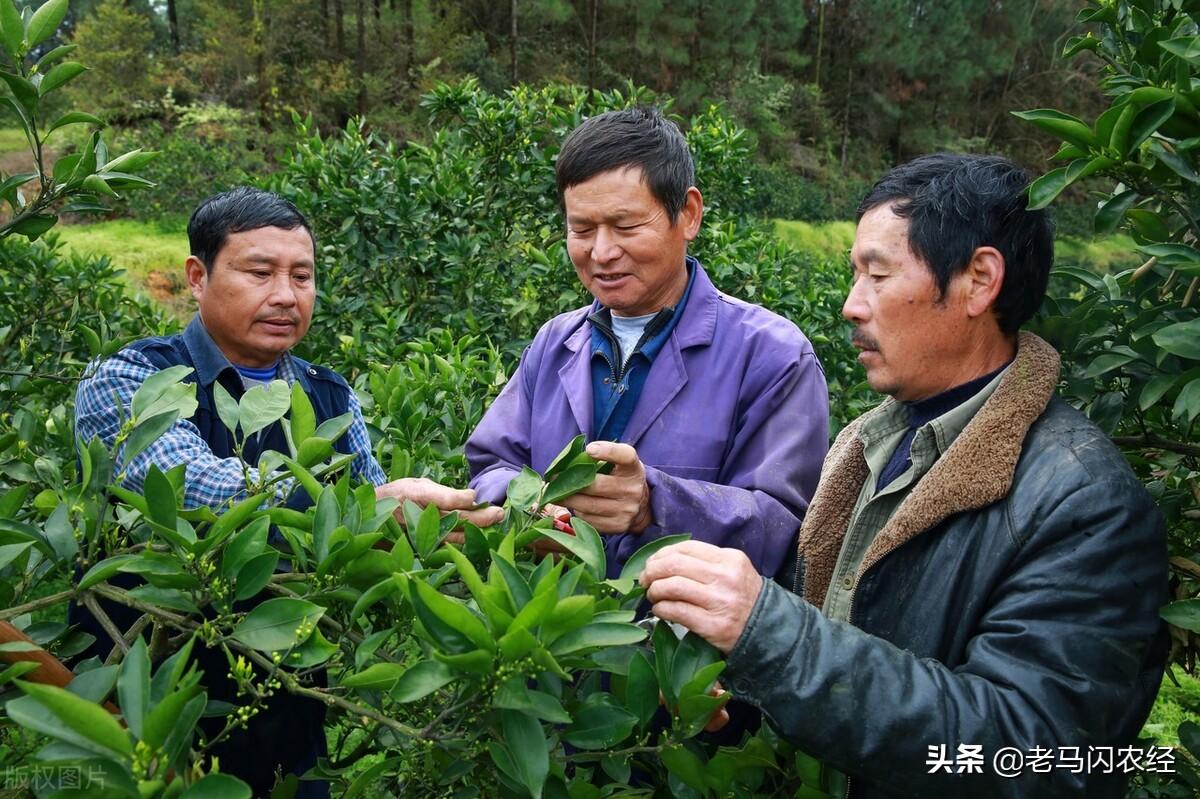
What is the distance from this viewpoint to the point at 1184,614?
1.18 metres

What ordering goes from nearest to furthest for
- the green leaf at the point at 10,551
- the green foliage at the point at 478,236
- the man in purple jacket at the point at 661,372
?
1. the green leaf at the point at 10,551
2. the man in purple jacket at the point at 661,372
3. the green foliage at the point at 478,236

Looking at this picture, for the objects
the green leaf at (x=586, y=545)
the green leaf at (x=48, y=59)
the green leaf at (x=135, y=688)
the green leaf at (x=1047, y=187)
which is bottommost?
the green leaf at (x=586, y=545)

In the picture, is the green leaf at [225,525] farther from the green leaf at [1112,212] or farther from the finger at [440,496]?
the green leaf at [1112,212]

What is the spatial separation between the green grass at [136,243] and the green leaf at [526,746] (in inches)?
395

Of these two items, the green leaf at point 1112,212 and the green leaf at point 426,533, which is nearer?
the green leaf at point 426,533

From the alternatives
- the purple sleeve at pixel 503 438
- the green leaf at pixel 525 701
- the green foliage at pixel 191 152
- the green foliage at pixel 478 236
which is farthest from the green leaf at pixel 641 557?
the green foliage at pixel 191 152

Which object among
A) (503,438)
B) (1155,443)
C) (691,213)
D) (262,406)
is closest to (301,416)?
(262,406)

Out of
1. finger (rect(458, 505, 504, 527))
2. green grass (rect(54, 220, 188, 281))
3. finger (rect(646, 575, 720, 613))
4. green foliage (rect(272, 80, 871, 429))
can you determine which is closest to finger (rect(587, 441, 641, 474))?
finger (rect(458, 505, 504, 527))

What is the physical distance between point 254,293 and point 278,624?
1127 millimetres

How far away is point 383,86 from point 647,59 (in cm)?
741

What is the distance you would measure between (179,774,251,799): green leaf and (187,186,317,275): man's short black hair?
1400mm

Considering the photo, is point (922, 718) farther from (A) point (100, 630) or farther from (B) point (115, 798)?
(A) point (100, 630)

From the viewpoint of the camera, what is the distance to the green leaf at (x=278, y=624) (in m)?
1.00

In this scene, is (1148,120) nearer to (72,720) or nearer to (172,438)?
(72,720)
